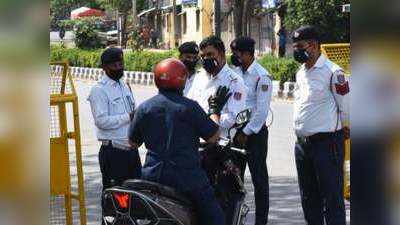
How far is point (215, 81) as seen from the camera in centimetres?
530

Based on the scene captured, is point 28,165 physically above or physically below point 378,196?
above

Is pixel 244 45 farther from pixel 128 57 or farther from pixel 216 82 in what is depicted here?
pixel 128 57

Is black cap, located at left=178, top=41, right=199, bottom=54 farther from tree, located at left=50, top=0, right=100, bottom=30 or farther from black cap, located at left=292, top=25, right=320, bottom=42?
tree, located at left=50, top=0, right=100, bottom=30

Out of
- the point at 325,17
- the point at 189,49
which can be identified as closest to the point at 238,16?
the point at 325,17

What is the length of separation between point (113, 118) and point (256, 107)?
130cm

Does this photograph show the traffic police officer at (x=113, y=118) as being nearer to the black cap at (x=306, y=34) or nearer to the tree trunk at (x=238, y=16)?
the black cap at (x=306, y=34)

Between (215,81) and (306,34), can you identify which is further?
(215,81)

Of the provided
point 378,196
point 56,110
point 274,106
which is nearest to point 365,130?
point 378,196

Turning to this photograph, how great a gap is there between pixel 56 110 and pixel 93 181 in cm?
358

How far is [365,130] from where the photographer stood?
6.56ft

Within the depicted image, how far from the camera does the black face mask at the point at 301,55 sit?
16.2ft

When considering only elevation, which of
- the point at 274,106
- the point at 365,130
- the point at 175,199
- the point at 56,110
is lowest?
the point at 274,106

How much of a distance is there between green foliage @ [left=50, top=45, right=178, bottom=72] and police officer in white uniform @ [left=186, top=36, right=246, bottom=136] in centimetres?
1927

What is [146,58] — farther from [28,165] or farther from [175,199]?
[28,165]
